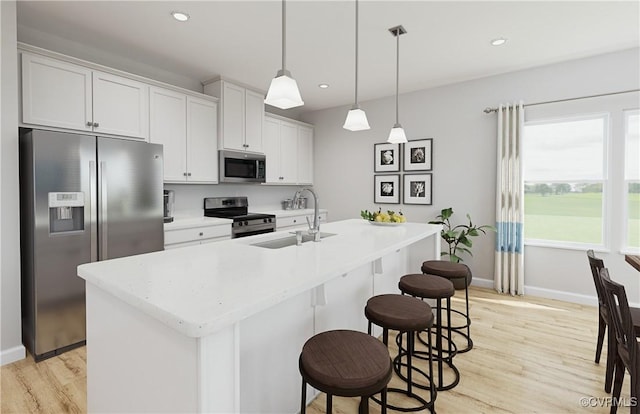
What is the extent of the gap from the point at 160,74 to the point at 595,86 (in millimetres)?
4825

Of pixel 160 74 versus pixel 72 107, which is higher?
pixel 160 74

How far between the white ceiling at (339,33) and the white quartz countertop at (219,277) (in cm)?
190

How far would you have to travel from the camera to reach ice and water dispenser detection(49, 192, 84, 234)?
2.34m

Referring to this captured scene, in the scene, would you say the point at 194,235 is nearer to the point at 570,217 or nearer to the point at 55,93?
the point at 55,93

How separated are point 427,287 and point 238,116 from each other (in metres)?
3.20

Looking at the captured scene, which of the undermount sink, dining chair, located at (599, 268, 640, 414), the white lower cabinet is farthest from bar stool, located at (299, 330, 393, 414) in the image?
the white lower cabinet

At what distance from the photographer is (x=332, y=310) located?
202 cm

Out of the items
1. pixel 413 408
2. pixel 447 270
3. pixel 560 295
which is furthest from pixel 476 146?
pixel 413 408

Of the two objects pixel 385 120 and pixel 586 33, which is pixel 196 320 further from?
pixel 385 120

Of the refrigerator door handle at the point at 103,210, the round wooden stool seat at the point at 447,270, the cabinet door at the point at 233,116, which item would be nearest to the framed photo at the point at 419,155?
the round wooden stool seat at the point at 447,270

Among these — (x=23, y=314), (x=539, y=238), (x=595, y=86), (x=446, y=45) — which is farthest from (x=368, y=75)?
(x=23, y=314)

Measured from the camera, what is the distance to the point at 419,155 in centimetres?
446

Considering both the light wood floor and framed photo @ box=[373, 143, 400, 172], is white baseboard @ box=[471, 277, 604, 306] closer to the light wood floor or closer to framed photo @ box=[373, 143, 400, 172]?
the light wood floor

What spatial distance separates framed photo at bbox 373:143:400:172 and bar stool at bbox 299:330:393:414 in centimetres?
368
